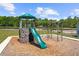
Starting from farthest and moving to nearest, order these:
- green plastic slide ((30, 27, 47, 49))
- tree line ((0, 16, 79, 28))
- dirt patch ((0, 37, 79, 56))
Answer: tree line ((0, 16, 79, 28)) → green plastic slide ((30, 27, 47, 49)) → dirt patch ((0, 37, 79, 56))

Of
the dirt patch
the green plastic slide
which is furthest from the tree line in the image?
the dirt patch

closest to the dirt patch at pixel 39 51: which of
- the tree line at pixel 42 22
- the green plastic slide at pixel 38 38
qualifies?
the green plastic slide at pixel 38 38

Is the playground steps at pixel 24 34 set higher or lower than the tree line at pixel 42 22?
lower

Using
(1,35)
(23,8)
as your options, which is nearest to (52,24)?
(23,8)

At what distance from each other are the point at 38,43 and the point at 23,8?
158 cm

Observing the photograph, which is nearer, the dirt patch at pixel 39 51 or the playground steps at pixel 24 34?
the dirt patch at pixel 39 51

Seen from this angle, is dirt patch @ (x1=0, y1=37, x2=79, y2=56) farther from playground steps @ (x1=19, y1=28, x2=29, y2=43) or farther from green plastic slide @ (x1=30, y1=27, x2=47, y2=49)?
playground steps @ (x1=19, y1=28, x2=29, y2=43)

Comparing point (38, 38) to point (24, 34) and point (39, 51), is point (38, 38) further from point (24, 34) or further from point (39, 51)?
point (39, 51)

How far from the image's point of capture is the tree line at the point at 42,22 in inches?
346

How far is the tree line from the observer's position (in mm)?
8797

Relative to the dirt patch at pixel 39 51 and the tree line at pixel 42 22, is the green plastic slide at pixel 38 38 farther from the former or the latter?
the tree line at pixel 42 22

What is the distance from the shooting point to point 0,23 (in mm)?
9203

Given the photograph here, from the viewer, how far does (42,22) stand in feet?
28.8

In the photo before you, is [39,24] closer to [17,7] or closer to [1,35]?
[17,7]
